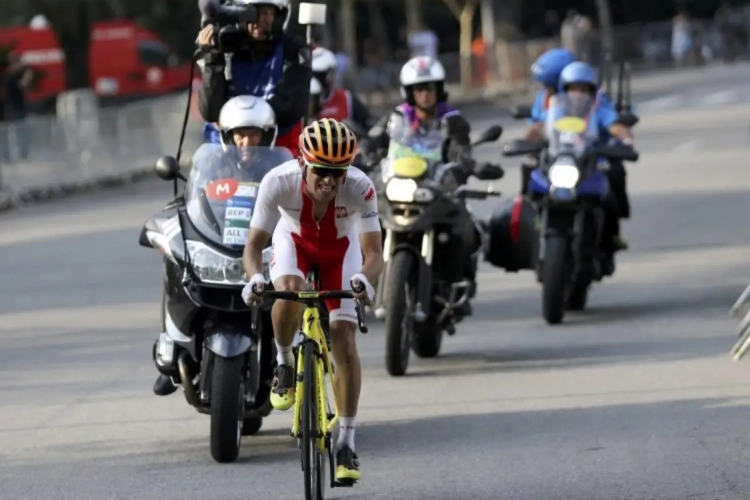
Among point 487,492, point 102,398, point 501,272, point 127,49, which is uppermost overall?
point 487,492

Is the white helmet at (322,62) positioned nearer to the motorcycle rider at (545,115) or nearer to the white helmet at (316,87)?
the white helmet at (316,87)

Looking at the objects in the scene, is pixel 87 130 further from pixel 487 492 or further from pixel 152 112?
pixel 487 492

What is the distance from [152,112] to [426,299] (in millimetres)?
19863

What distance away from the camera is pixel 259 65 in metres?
11.2

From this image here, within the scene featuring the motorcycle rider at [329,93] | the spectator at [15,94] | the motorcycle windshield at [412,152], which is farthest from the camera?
the spectator at [15,94]

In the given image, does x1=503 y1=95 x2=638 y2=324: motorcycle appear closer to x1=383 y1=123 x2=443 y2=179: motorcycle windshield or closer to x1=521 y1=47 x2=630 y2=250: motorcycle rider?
x1=521 y1=47 x2=630 y2=250: motorcycle rider

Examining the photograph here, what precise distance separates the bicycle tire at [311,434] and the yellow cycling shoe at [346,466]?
18 cm

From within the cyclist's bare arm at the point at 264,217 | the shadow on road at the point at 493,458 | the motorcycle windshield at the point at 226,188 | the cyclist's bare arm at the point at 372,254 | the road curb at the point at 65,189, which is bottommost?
the road curb at the point at 65,189

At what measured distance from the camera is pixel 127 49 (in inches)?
1825

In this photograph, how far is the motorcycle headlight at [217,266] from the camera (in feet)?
30.0

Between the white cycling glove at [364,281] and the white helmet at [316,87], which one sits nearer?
the white cycling glove at [364,281]

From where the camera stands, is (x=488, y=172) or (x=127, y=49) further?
(x=127, y=49)

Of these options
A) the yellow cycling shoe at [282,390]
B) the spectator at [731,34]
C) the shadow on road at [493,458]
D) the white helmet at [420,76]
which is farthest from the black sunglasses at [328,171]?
the spectator at [731,34]

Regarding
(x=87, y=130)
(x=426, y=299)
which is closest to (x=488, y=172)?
(x=426, y=299)
